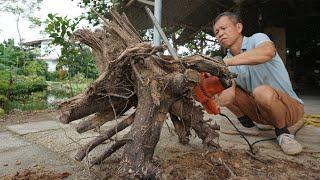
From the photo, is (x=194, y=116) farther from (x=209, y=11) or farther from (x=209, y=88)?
(x=209, y=11)

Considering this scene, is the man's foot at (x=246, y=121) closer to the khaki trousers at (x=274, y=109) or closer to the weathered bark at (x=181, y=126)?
the khaki trousers at (x=274, y=109)

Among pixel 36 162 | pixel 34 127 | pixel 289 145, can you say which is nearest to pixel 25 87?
pixel 34 127

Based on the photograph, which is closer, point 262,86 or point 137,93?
point 137,93

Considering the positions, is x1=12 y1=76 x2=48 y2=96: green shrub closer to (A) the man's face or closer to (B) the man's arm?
(A) the man's face

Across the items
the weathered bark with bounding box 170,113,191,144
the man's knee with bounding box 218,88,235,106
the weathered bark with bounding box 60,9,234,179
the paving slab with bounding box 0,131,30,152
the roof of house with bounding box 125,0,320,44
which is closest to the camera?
the weathered bark with bounding box 60,9,234,179

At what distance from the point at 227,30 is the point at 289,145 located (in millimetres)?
1073

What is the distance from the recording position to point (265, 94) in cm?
274

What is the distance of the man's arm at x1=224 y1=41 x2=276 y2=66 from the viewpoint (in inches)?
94.0

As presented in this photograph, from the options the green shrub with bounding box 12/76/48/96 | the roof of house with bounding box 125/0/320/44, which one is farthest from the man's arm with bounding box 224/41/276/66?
the green shrub with bounding box 12/76/48/96

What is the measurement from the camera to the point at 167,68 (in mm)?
2168

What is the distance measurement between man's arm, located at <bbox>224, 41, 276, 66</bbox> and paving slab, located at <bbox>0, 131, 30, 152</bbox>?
6.98 ft

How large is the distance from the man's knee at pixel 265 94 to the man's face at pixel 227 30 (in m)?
0.47

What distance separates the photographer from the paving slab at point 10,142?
3145 millimetres

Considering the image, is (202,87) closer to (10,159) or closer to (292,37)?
(10,159)
